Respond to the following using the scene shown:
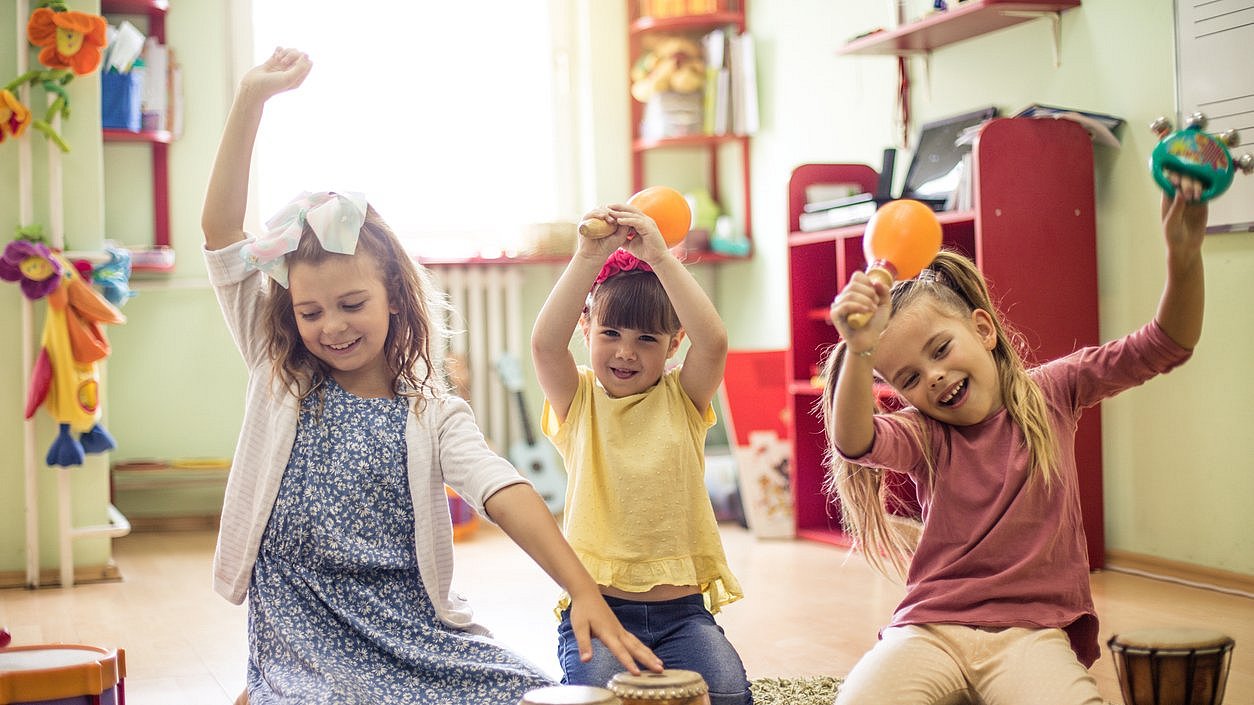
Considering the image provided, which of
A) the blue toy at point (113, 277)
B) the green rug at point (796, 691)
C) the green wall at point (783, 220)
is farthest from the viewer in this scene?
the blue toy at point (113, 277)

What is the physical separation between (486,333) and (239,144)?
339 centimetres

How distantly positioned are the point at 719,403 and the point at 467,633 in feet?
11.4

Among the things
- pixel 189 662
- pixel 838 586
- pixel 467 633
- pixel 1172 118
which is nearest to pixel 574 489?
pixel 467 633

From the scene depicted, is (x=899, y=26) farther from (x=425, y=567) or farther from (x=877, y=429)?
(x=425, y=567)

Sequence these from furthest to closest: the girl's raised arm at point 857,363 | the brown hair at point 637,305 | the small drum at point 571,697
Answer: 1. the brown hair at point 637,305
2. the girl's raised arm at point 857,363
3. the small drum at point 571,697

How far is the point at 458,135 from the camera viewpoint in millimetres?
5121

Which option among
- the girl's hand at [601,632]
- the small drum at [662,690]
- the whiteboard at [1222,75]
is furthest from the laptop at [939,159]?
the small drum at [662,690]

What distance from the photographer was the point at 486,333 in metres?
5.05

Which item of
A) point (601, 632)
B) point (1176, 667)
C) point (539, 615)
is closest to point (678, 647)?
point (601, 632)

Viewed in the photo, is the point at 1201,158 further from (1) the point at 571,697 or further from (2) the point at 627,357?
(1) the point at 571,697

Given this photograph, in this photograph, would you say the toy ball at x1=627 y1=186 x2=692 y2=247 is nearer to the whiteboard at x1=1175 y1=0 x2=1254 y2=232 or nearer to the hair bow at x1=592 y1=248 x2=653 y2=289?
the hair bow at x1=592 y1=248 x2=653 y2=289

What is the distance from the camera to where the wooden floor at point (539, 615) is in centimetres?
245

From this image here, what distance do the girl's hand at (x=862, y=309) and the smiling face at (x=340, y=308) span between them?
64 cm

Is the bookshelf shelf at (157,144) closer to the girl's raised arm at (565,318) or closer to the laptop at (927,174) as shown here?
the laptop at (927,174)
